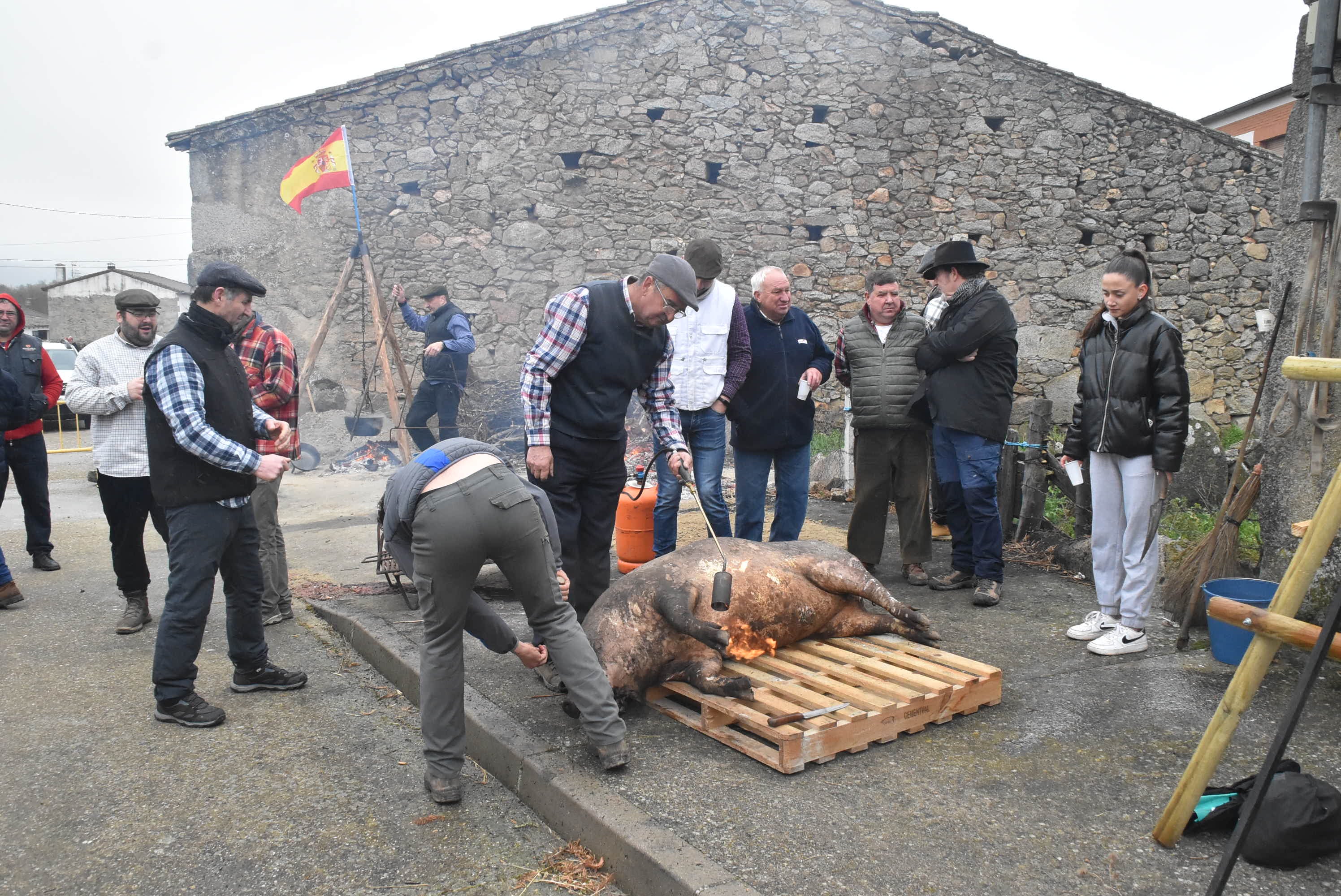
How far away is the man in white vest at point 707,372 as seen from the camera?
580cm

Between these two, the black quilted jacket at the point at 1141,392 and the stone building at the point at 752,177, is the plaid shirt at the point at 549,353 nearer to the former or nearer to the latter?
the black quilted jacket at the point at 1141,392

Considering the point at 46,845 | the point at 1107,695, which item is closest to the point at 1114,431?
A: the point at 1107,695

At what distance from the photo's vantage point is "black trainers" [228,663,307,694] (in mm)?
4551

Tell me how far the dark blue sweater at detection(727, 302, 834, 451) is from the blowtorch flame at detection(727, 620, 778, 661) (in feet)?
5.87

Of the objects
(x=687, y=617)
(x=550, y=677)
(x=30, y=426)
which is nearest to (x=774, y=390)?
(x=687, y=617)

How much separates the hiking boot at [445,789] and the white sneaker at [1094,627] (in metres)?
3.33

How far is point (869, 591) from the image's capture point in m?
4.62

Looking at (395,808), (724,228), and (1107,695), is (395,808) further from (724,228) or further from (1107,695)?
(724,228)

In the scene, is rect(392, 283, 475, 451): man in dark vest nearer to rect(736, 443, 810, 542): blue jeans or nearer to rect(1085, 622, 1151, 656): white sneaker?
rect(736, 443, 810, 542): blue jeans

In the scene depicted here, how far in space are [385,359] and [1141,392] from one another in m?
9.95

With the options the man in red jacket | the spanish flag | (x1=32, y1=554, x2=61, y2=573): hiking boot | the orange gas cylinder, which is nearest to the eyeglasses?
the orange gas cylinder

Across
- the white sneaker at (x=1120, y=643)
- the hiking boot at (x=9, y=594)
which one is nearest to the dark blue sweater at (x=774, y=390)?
→ the white sneaker at (x=1120, y=643)

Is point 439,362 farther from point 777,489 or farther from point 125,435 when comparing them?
point 777,489

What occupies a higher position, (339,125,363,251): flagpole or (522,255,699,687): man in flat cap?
(339,125,363,251): flagpole
